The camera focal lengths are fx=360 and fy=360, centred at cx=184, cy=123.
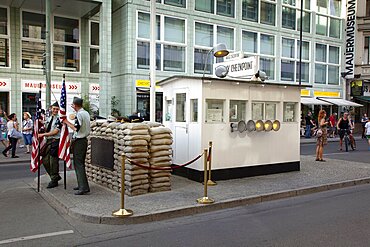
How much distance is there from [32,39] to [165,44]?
7.94 meters

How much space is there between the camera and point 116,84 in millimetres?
23344

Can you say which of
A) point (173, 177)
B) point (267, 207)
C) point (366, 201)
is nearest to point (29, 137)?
point (173, 177)

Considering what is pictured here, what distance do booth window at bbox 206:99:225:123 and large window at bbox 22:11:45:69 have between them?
16048 mm

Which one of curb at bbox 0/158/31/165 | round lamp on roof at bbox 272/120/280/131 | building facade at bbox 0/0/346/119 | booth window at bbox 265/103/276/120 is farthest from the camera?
building facade at bbox 0/0/346/119

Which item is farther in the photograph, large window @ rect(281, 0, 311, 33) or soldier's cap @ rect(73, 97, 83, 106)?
large window @ rect(281, 0, 311, 33)

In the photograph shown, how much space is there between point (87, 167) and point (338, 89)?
28600 mm

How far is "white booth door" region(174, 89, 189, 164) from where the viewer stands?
9.16 meters

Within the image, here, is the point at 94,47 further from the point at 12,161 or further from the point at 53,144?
the point at 53,144

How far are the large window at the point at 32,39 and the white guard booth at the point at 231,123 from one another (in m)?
14.2

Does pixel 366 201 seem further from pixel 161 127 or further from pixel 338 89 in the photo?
pixel 338 89

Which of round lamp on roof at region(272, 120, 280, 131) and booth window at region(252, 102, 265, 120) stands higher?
booth window at region(252, 102, 265, 120)

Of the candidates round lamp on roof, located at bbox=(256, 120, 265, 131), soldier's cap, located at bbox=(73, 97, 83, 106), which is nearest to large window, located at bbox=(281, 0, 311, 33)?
round lamp on roof, located at bbox=(256, 120, 265, 131)

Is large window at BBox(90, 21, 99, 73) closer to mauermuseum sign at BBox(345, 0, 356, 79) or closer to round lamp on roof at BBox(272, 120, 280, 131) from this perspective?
round lamp on roof at BBox(272, 120, 280, 131)

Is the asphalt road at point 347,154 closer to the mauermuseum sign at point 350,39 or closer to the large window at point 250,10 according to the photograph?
the large window at point 250,10
